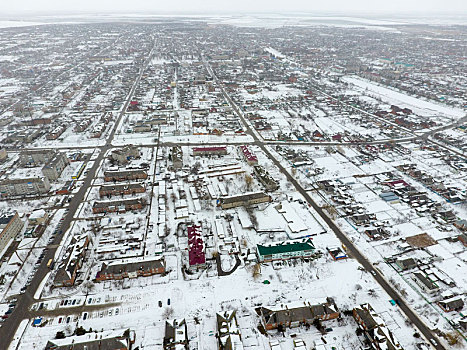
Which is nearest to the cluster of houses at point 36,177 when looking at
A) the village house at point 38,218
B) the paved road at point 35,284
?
the paved road at point 35,284

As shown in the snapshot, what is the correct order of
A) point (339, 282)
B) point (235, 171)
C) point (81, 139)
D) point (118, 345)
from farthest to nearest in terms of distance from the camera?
point (81, 139)
point (235, 171)
point (339, 282)
point (118, 345)

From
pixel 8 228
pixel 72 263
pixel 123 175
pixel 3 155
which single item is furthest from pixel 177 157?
pixel 3 155

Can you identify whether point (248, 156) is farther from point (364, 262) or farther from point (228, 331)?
point (228, 331)

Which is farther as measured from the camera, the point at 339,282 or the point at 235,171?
the point at 235,171

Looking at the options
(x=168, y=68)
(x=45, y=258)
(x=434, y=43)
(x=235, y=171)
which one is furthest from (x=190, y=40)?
(x=45, y=258)

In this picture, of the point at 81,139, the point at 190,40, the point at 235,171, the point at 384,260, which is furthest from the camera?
the point at 190,40

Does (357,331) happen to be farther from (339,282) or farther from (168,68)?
(168,68)

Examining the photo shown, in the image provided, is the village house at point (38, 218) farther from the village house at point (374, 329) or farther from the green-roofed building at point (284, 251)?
the village house at point (374, 329)
